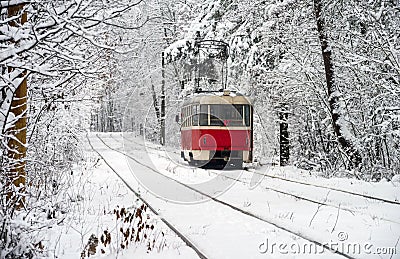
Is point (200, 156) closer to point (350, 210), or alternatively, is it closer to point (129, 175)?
point (129, 175)

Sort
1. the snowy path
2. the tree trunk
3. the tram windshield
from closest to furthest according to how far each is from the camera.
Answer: the snowy path → the tree trunk → the tram windshield

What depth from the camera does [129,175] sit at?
1455cm

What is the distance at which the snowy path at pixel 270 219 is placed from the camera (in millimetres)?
5754

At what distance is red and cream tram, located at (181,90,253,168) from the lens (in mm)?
16328

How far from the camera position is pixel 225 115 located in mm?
16641

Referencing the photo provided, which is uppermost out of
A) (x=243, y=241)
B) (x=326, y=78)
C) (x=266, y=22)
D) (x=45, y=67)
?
(x=266, y=22)

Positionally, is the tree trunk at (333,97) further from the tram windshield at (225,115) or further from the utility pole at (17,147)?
the utility pole at (17,147)

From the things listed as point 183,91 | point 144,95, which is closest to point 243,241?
point 183,91

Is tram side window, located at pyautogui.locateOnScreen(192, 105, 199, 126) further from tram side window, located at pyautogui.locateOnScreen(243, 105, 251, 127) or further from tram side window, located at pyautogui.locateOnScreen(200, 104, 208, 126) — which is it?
tram side window, located at pyautogui.locateOnScreen(243, 105, 251, 127)

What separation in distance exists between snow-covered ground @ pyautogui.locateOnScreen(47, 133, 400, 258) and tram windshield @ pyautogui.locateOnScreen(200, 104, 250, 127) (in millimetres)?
3859

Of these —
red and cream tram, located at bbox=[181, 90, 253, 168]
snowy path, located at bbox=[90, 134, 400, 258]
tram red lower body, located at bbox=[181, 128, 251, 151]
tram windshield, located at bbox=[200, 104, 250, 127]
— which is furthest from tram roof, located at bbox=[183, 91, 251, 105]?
snowy path, located at bbox=[90, 134, 400, 258]

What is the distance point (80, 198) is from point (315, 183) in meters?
6.46

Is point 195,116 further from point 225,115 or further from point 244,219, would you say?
point 244,219

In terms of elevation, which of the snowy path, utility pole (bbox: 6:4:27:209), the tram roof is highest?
the tram roof
